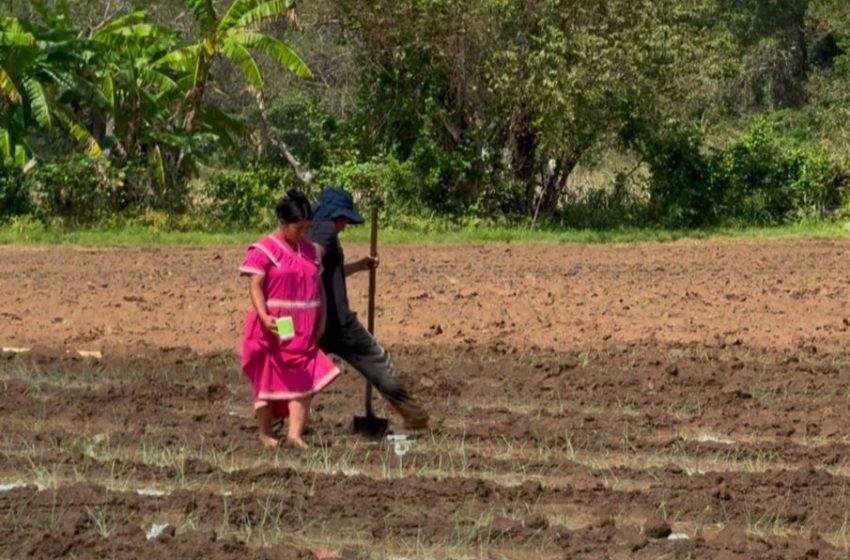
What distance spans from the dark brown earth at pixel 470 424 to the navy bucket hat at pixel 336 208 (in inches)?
48.6

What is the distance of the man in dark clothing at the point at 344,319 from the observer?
8742 millimetres

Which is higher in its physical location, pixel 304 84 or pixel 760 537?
pixel 304 84

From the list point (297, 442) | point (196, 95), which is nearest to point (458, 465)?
point (297, 442)

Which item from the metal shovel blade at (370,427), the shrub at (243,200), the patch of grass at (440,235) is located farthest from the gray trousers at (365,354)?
the shrub at (243,200)

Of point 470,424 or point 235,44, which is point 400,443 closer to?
point 470,424

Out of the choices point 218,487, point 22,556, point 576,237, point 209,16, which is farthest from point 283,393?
point 209,16

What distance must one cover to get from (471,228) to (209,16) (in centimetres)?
511

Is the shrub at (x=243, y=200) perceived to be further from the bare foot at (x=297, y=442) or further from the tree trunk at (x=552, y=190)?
the bare foot at (x=297, y=442)

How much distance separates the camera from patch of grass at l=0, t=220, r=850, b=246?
865 inches

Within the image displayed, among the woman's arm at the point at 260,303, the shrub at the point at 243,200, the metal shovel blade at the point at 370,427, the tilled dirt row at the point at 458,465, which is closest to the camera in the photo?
the tilled dirt row at the point at 458,465

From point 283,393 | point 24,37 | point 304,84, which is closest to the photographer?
point 283,393

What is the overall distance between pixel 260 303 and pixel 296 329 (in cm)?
27

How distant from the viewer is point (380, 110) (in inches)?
1000

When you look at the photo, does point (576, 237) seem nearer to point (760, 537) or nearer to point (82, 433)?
point (82, 433)
